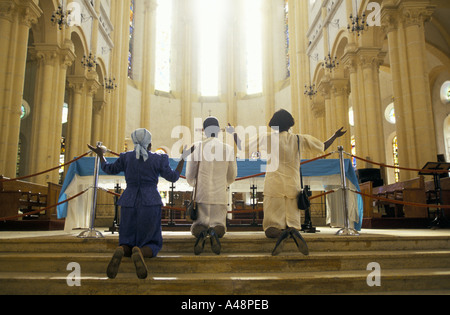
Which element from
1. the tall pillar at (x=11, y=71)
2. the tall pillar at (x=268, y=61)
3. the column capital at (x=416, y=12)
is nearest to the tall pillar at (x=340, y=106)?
the column capital at (x=416, y=12)

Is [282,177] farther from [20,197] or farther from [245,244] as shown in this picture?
[20,197]

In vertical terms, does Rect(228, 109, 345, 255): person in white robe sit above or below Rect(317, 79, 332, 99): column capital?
below

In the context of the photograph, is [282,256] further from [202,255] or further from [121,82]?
[121,82]

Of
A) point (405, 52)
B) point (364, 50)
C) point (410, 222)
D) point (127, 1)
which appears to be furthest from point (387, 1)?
point (127, 1)

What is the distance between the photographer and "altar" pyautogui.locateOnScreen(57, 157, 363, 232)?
623cm

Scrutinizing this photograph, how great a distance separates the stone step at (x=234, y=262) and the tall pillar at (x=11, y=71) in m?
5.68

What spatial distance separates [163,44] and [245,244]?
828 inches

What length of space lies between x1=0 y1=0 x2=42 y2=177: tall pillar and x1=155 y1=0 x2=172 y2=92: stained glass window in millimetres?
13346

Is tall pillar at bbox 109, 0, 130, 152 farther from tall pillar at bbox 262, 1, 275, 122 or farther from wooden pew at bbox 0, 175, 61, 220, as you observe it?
tall pillar at bbox 262, 1, 275, 122

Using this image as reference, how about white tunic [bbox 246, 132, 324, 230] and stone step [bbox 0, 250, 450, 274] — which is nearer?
stone step [bbox 0, 250, 450, 274]

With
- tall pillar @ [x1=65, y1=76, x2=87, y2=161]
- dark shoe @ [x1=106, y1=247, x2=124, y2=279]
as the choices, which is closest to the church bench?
dark shoe @ [x1=106, y1=247, x2=124, y2=279]

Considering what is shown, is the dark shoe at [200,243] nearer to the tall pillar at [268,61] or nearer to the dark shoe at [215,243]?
the dark shoe at [215,243]

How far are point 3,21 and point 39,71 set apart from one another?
2.84m

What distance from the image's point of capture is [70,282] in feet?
11.8
